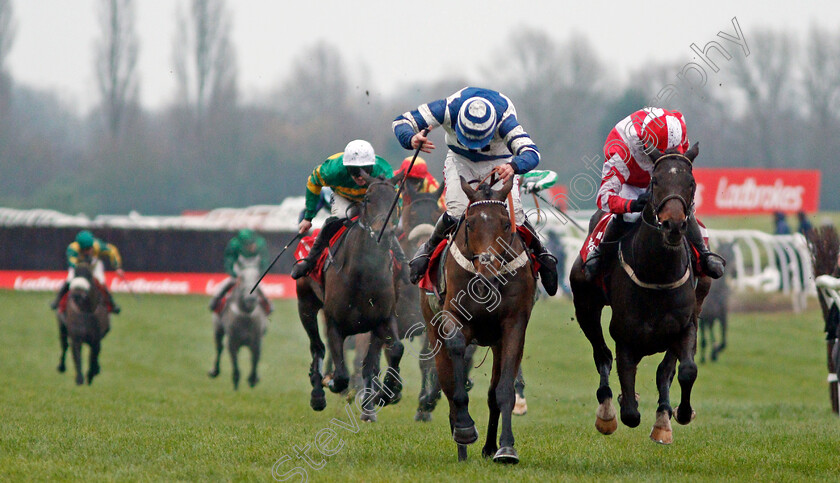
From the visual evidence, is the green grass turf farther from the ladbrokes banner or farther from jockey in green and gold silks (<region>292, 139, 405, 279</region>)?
the ladbrokes banner

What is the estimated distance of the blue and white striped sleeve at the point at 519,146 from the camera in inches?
277

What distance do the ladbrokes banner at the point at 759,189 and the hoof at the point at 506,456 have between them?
2864cm

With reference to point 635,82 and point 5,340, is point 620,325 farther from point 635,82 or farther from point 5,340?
point 635,82

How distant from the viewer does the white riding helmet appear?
9.38m

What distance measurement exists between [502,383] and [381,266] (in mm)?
2642

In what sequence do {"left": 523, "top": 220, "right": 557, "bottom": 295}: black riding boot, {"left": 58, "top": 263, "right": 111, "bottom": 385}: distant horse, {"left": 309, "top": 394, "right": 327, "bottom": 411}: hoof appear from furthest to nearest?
{"left": 58, "top": 263, "right": 111, "bottom": 385}: distant horse → {"left": 309, "top": 394, "right": 327, "bottom": 411}: hoof → {"left": 523, "top": 220, "right": 557, "bottom": 295}: black riding boot

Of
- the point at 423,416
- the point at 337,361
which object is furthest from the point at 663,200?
the point at 423,416

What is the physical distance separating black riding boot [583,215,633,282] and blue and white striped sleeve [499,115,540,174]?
81 cm

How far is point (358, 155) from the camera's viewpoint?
A: 30.8 ft

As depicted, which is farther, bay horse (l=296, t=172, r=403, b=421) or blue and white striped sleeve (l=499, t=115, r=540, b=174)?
bay horse (l=296, t=172, r=403, b=421)

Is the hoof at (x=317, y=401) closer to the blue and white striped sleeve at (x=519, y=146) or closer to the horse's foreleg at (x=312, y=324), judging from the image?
the horse's foreleg at (x=312, y=324)

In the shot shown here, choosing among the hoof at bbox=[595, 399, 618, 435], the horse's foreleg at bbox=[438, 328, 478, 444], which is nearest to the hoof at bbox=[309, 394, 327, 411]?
the horse's foreleg at bbox=[438, 328, 478, 444]

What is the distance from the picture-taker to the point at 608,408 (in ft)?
25.0

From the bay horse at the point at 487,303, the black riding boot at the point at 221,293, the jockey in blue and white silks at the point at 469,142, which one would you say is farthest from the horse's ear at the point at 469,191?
the black riding boot at the point at 221,293
